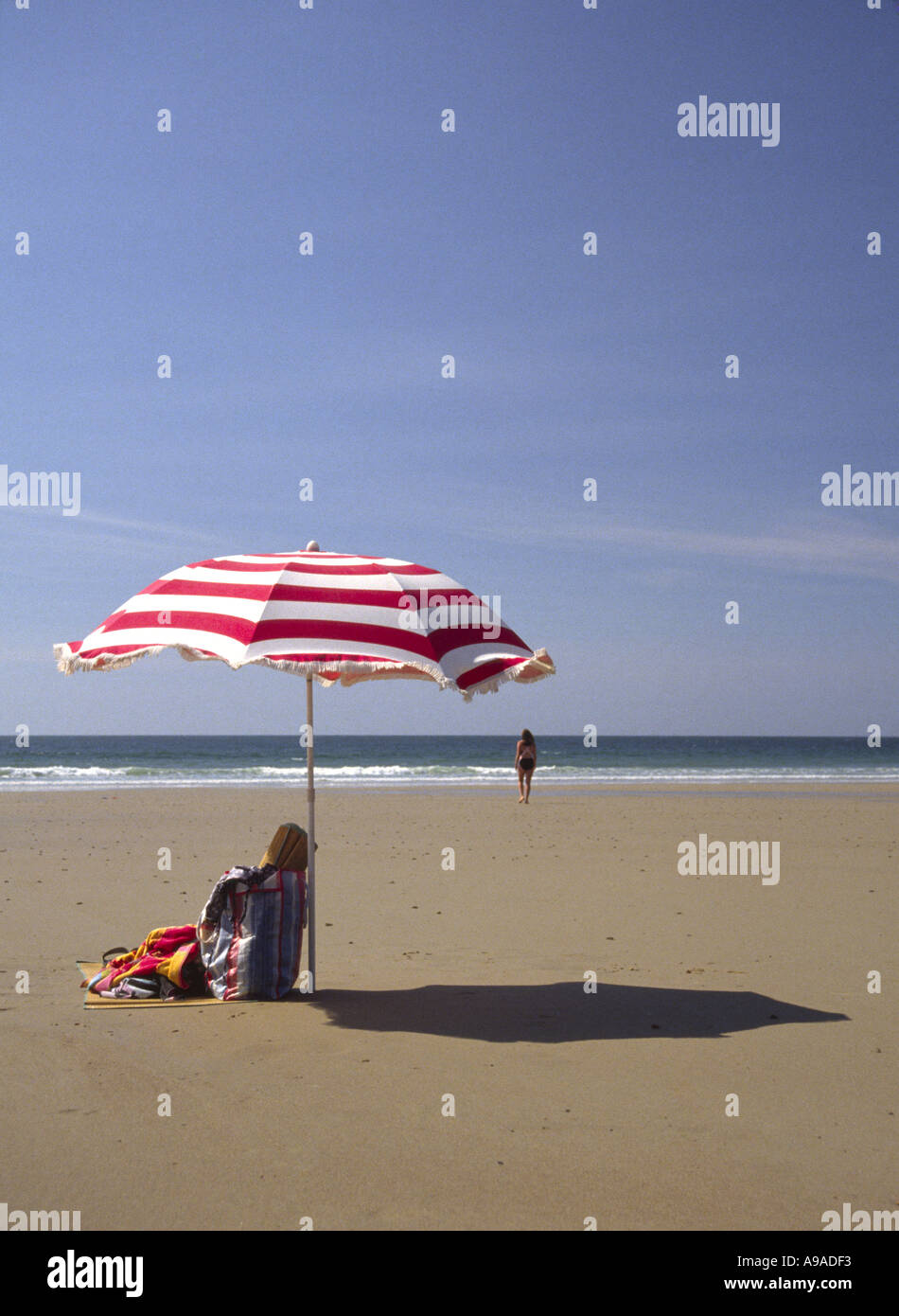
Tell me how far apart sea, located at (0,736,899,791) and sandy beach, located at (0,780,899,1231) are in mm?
22721

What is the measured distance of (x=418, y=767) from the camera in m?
52.0

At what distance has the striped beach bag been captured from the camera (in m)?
6.62

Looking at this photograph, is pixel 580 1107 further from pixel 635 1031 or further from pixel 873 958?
pixel 873 958

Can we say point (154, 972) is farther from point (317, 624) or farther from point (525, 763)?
point (525, 763)

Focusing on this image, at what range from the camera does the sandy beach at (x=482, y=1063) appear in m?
3.94

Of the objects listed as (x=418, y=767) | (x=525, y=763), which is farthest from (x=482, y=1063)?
(x=418, y=767)

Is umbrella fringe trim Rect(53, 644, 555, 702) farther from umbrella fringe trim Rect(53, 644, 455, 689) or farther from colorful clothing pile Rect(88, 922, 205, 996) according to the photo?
colorful clothing pile Rect(88, 922, 205, 996)

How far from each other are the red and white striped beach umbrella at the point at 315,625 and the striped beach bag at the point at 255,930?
0.47ft

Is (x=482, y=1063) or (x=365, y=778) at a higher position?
(x=365, y=778)

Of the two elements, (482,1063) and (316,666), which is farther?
(316,666)

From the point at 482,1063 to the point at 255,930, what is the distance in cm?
185

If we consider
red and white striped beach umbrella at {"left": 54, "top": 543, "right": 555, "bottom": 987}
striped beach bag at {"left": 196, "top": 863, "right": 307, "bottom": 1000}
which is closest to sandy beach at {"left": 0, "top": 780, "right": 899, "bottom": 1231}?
striped beach bag at {"left": 196, "top": 863, "right": 307, "bottom": 1000}

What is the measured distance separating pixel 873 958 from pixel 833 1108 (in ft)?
10.9
